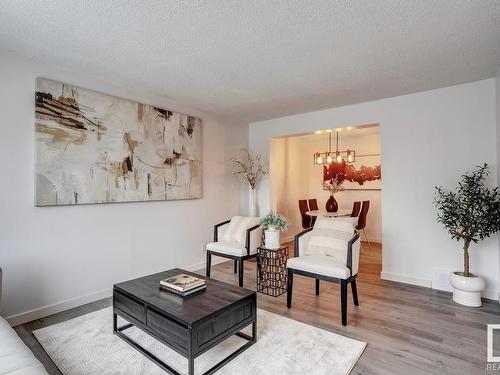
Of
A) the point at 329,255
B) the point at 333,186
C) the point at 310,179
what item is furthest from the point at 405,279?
the point at 310,179

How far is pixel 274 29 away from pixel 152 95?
209 cm

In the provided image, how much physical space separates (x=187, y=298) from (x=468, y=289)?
2.85m

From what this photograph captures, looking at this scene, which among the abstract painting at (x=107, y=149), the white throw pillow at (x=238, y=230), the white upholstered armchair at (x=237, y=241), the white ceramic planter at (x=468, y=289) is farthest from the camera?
the white throw pillow at (x=238, y=230)

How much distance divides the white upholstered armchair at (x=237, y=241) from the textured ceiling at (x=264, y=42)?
175cm

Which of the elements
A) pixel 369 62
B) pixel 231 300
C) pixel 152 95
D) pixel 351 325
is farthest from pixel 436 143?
pixel 152 95

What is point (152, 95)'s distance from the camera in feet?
11.8

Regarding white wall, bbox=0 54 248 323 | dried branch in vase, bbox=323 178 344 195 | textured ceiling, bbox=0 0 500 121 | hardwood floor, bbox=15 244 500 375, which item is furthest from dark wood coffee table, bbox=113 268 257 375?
dried branch in vase, bbox=323 178 344 195

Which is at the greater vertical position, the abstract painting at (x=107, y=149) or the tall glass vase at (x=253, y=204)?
the abstract painting at (x=107, y=149)

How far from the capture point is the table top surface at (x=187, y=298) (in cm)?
179

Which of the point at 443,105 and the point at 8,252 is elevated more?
the point at 443,105

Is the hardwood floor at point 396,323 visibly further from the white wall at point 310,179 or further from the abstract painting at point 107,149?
the white wall at point 310,179

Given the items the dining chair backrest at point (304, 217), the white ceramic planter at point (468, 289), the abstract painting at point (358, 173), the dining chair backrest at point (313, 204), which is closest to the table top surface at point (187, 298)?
the white ceramic planter at point (468, 289)

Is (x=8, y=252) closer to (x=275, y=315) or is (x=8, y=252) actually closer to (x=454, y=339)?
(x=275, y=315)

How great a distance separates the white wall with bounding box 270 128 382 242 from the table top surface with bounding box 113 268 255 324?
12.3 feet
